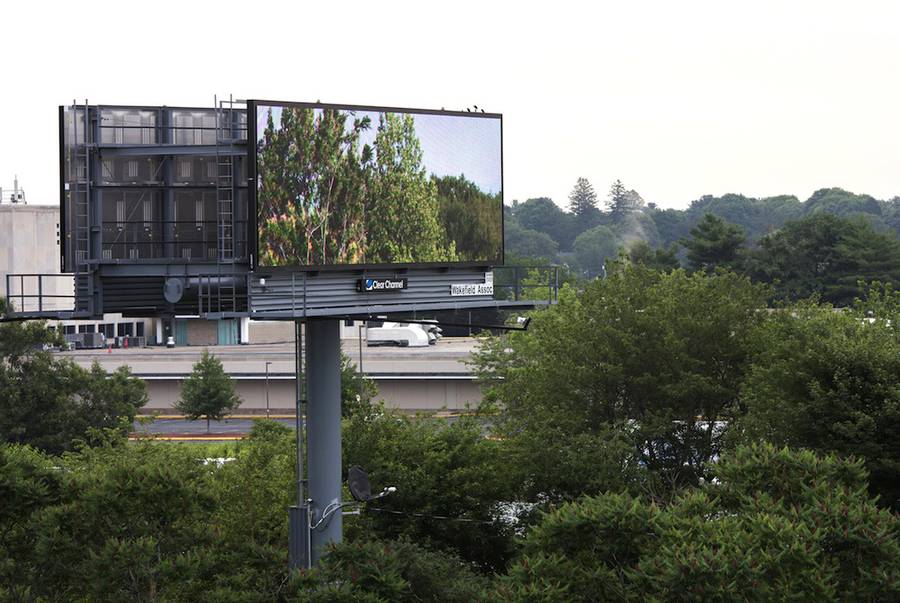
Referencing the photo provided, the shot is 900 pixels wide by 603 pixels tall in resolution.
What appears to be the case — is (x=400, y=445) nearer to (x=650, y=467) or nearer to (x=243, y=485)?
(x=243, y=485)

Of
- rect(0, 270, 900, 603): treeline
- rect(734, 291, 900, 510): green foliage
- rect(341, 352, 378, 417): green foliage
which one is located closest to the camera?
rect(0, 270, 900, 603): treeline

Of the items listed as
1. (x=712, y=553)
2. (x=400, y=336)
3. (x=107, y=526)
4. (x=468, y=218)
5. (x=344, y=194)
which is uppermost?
(x=344, y=194)

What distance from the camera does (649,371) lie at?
139ft

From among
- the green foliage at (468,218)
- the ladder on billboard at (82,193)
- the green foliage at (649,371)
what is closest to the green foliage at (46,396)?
the green foliage at (649,371)

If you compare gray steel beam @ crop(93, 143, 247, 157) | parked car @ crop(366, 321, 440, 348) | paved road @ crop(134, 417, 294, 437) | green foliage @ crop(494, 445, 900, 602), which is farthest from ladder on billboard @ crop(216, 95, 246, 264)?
parked car @ crop(366, 321, 440, 348)

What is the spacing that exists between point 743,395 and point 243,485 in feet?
47.8

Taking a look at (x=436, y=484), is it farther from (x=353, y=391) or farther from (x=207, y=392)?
(x=207, y=392)

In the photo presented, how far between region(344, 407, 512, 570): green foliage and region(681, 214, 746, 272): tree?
88.4 metres

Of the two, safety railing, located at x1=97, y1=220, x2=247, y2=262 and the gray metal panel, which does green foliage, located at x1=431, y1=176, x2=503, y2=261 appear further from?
safety railing, located at x1=97, y1=220, x2=247, y2=262

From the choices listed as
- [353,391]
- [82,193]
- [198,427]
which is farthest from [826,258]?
[82,193]

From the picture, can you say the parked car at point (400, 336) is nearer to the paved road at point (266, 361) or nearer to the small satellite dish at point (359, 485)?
the paved road at point (266, 361)

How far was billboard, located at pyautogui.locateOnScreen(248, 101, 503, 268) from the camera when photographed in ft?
92.4

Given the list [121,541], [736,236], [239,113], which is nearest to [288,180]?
[239,113]

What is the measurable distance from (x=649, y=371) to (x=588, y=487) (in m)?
6.44
